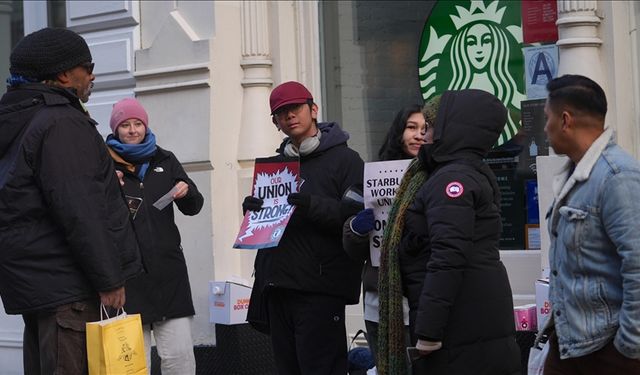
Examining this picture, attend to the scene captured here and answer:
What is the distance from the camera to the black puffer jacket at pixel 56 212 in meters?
5.05

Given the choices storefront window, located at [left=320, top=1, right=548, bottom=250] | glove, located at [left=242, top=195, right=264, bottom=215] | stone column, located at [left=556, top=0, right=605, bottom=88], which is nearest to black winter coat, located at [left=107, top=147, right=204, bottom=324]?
glove, located at [left=242, top=195, right=264, bottom=215]

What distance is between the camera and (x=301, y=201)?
20.2 feet

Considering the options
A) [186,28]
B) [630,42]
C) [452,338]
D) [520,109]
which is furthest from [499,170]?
[452,338]

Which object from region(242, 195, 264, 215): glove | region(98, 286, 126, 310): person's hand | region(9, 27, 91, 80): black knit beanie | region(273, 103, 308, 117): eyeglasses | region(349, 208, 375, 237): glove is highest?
region(9, 27, 91, 80): black knit beanie

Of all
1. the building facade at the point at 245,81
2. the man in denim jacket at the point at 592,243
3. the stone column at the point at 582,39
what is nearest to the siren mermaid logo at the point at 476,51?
the building facade at the point at 245,81

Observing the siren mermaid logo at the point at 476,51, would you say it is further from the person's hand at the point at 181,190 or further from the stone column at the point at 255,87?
the person's hand at the point at 181,190

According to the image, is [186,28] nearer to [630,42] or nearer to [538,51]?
[538,51]

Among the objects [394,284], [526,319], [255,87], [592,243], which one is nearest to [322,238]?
[394,284]

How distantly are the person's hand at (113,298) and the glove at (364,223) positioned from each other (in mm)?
1208

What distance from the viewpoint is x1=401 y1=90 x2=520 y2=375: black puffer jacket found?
4773 mm

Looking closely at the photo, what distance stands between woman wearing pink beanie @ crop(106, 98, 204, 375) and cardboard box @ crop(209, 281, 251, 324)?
66.6 inches

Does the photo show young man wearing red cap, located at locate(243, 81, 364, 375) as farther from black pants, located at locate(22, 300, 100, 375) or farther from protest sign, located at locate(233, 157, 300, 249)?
black pants, located at locate(22, 300, 100, 375)

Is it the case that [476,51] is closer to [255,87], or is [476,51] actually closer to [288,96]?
[255,87]

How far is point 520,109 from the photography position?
8.21 m
